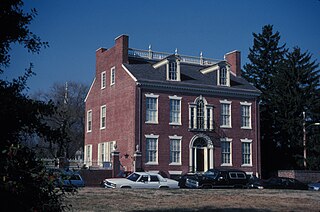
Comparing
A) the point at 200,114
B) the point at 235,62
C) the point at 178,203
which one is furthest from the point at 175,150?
the point at 178,203

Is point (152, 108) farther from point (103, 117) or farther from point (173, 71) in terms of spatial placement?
point (103, 117)

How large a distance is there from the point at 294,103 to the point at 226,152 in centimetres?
1265

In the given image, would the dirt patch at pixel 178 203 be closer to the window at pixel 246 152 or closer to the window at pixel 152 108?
the window at pixel 152 108

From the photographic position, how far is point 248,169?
43906 mm

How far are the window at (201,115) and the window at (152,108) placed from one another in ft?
11.2

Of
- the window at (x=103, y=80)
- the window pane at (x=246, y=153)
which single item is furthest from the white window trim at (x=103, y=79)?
the window pane at (x=246, y=153)

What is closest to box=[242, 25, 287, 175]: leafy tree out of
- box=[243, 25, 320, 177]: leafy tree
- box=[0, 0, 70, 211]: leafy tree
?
box=[243, 25, 320, 177]: leafy tree

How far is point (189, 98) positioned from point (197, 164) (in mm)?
5985

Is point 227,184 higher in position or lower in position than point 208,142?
lower

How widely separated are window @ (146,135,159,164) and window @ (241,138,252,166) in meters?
9.22

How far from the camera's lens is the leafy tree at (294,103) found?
50.2 meters

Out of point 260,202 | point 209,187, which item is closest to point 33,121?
point 260,202

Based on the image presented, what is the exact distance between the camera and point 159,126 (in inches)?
1583

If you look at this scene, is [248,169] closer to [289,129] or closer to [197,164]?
[197,164]
